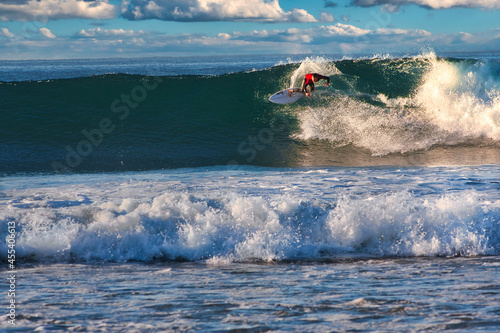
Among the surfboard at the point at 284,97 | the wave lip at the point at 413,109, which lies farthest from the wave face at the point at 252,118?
the surfboard at the point at 284,97

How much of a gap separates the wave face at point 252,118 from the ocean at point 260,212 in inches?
3.0

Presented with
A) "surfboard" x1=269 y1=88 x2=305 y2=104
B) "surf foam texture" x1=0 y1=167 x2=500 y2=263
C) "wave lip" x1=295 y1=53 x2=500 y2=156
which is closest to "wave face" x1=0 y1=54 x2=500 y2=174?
"wave lip" x1=295 y1=53 x2=500 y2=156

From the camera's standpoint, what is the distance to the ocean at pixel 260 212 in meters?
3.94

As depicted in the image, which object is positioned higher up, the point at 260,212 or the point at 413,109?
the point at 413,109

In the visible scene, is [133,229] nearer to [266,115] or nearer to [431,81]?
[266,115]

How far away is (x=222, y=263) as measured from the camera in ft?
18.5

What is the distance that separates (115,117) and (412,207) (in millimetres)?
11326

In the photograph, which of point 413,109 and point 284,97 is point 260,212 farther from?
point 413,109

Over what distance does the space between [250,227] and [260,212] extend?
319 mm

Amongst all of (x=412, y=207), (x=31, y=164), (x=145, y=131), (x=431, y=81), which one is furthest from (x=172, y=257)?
(x=431, y=81)

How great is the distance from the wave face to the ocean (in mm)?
75

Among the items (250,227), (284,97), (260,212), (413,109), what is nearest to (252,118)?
(284,97)

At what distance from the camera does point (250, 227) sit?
6.39 metres

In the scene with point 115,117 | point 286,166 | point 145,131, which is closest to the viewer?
point 286,166
